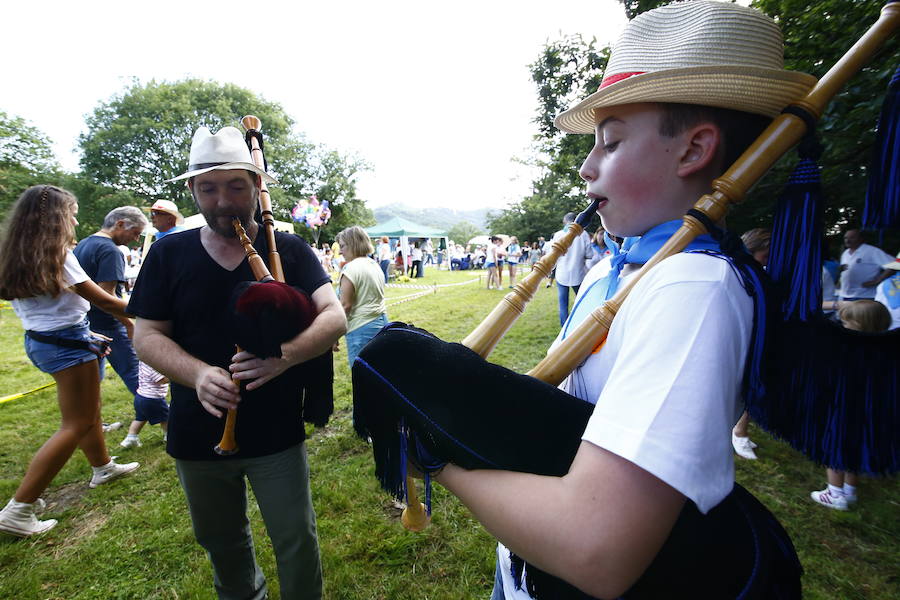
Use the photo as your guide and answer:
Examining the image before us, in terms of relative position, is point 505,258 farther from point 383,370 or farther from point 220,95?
point 220,95

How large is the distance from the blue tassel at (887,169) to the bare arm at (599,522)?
0.70 m

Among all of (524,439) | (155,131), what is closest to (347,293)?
(524,439)

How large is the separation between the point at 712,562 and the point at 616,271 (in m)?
0.70

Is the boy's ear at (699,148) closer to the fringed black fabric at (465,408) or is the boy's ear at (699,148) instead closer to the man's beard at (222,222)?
the fringed black fabric at (465,408)

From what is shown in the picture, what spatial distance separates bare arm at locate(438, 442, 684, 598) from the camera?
0.62 meters

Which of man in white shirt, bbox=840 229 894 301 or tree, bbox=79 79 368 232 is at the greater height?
tree, bbox=79 79 368 232

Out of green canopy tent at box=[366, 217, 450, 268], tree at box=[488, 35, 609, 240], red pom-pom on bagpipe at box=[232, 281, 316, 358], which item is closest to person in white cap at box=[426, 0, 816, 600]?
red pom-pom on bagpipe at box=[232, 281, 316, 358]

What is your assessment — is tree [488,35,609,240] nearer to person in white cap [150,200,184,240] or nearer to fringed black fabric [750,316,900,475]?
person in white cap [150,200,184,240]

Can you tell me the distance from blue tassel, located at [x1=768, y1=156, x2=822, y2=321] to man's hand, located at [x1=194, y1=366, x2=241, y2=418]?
1881mm

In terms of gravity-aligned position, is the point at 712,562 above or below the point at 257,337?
below

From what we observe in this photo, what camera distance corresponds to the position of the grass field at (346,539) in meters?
2.71

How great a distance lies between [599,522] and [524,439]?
0.68 feet

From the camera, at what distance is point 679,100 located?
0.88 metres

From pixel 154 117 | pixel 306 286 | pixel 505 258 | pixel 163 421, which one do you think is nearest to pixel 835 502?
pixel 306 286
